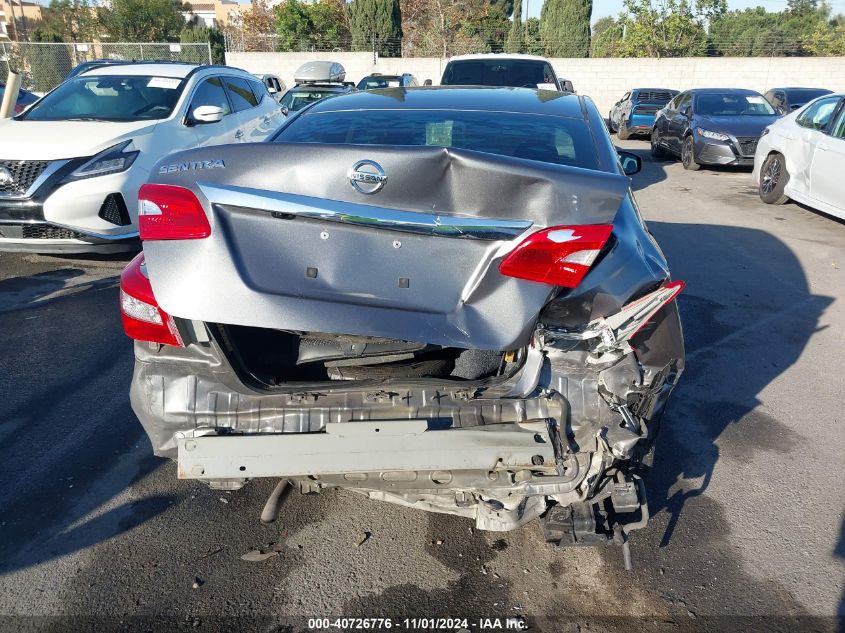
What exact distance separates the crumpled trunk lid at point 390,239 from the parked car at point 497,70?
27.3 feet

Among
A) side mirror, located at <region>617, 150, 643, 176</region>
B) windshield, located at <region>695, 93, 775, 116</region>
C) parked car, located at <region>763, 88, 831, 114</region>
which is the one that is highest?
side mirror, located at <region>617, 150, 643, 176</region>

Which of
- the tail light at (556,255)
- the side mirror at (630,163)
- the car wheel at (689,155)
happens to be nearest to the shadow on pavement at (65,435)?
the tail light at (556,255)

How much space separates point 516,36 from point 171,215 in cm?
4192

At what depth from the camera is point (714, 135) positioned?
12.6 meters

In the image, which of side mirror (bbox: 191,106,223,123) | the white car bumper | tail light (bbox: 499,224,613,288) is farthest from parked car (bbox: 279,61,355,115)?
tail light (bbox: 499,224,613,288)

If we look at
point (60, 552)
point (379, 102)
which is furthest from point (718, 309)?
point (60, 552)

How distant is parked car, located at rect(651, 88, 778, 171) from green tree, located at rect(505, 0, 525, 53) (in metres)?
23.2

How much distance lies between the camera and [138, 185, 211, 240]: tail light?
92.5 inches

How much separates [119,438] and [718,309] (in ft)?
15.4

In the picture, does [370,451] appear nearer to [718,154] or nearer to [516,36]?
[718,154]

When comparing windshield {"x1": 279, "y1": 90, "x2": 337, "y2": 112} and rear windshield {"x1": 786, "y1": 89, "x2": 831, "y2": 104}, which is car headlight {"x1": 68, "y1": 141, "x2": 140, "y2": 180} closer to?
windshield {"x1": 279, "y1": 90, "x2": 337, "y2": 112}

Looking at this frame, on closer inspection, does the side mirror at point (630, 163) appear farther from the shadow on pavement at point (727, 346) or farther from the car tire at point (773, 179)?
the car tire at point (773, 179)

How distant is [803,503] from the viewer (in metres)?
3.27

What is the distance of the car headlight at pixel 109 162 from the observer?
630 cm
